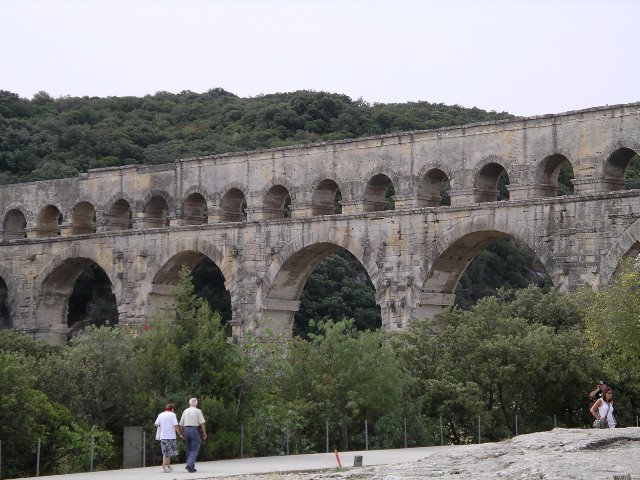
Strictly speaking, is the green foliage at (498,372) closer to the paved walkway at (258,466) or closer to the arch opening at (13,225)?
the paved walkway at (258,466)

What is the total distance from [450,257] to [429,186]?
6.71ft

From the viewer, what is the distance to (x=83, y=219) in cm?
4425

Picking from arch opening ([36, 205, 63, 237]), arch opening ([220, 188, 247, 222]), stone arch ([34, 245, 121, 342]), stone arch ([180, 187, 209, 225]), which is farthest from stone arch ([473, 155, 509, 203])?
arch opening ([36, 205, 63, 237])

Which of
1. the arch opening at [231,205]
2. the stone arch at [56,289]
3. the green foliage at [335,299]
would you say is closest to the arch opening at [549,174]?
the arch opening at [231,205]

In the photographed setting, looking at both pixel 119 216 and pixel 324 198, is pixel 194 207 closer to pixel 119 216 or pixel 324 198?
pixel 119 216

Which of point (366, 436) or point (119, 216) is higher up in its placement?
point (119, 216)

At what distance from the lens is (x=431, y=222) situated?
114 feet

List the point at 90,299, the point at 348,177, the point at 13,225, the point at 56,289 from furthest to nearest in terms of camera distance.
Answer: the point at 90,299
the point at 13,225
the point at 56,289
the point at 348,177

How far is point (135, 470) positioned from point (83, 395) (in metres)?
2.92

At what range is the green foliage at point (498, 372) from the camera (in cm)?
2772

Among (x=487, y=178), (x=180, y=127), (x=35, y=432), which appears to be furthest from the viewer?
(x=180, y=127)

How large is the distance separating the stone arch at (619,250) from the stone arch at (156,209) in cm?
1423

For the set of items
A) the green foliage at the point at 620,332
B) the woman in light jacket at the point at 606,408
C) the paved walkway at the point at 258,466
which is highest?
the green foliage at the point at 620,332

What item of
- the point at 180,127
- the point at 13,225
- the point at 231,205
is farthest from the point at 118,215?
the point at 180,127
